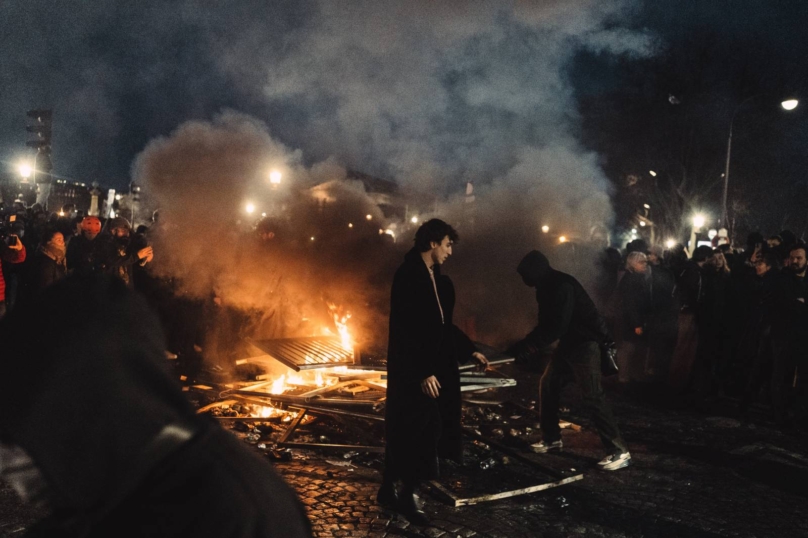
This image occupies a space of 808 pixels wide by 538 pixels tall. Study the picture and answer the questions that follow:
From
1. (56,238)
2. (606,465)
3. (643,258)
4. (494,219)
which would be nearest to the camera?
(606,465)

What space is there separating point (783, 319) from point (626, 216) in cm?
2755

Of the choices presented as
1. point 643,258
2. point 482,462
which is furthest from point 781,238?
point 482,462

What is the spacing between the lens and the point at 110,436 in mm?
1038

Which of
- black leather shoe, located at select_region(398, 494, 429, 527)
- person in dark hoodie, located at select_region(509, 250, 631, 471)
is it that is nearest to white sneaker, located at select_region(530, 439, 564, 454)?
person in dark hoodie, located at select_region(509, 250, 631, 471)

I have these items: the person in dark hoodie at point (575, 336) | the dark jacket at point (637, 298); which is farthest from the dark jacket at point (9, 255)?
the dark jacket at point (637, 298)

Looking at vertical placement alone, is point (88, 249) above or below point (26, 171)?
below

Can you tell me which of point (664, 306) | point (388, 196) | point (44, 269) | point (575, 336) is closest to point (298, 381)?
point (44, 269)

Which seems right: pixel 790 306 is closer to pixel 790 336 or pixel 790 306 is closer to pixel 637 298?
pixel 790 336

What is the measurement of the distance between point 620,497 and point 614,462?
607 mm

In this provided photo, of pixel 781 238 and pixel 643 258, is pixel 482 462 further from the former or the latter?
pixel 781 238

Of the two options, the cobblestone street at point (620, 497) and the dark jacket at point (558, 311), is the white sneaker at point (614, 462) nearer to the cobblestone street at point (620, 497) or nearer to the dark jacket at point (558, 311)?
the cobblestone street at point (620, 497)

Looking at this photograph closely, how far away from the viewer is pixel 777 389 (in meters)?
7.44

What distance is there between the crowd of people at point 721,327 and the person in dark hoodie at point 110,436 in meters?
7.87

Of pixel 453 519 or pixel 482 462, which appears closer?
pixel 453 519
